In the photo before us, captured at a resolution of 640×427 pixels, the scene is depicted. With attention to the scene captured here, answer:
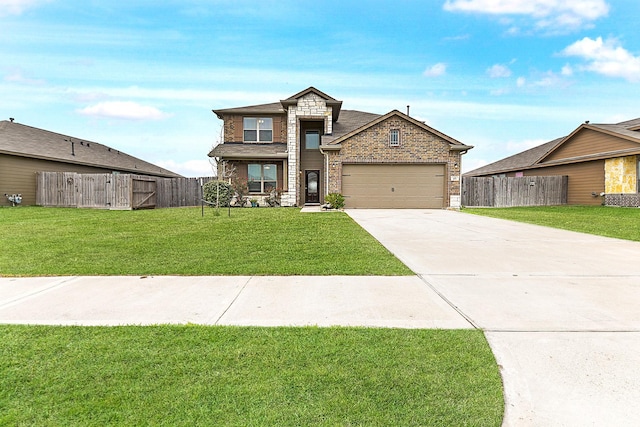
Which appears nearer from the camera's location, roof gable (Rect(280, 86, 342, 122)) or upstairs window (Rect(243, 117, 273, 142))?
roof gable (Rect(280, 86, 342, 122))

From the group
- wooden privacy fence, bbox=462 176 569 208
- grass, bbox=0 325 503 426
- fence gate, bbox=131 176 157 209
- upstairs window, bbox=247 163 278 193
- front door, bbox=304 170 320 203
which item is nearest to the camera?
grass, bbox=0 325 503 426

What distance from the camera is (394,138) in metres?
19.1

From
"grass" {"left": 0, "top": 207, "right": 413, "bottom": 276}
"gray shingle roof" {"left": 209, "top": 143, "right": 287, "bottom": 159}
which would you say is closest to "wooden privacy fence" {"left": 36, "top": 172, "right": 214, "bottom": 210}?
"gray shingle roof" {"left": 209, "top": 143, "right": 287, "bottom": 159}

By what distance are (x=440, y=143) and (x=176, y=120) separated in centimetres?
1544

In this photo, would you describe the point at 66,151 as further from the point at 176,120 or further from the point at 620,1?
the point at 620,1

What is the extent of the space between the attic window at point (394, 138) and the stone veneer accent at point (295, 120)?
4.37 metres

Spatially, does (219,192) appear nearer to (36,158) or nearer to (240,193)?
(240,193)

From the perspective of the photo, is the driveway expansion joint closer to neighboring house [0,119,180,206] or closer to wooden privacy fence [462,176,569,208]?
wooden privacy fence [462,176,569,208]

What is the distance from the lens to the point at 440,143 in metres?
19.1

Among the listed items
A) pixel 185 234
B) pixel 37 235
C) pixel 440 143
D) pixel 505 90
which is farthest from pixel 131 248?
pixel 505 90

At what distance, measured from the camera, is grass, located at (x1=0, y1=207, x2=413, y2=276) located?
546cm

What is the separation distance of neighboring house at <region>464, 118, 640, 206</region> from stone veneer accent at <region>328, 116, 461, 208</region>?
9979mm

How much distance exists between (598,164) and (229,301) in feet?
84.0

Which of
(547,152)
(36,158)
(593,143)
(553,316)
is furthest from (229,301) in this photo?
(547,152)
